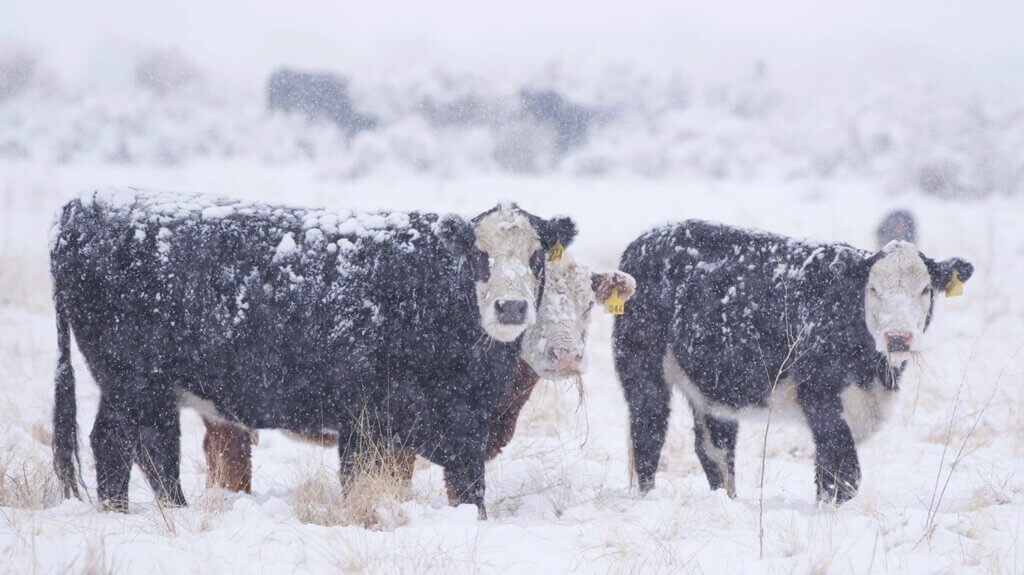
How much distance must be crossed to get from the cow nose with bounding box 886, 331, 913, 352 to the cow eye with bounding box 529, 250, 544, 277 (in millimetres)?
1966

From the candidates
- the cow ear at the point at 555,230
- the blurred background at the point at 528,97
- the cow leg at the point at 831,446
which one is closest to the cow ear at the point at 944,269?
the cow leg at the point at 831,446

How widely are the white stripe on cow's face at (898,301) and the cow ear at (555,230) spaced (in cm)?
183

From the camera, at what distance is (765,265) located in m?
4.61

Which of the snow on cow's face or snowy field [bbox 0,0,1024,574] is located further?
the snow on cow's face

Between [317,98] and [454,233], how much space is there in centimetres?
2614

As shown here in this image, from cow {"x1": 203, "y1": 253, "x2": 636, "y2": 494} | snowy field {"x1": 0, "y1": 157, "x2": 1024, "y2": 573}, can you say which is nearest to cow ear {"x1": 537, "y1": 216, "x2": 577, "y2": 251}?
cow {"x1": 203, "y1": 253, "x2": 636, "y2": 494}

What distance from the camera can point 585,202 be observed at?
20.2m

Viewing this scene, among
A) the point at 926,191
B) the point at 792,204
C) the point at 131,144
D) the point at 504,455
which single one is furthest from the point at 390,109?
the point at 504,455

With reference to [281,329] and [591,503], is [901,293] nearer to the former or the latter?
[591,503]

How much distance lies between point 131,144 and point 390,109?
943 cm

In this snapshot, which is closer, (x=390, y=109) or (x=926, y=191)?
(x=926, y=191)

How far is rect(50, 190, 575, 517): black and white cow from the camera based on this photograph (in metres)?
3.79

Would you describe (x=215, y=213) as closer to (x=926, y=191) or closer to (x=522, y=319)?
(x=522, y=319)

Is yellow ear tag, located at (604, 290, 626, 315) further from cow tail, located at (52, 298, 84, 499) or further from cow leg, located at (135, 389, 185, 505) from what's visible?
cow tail, located at (52, 298, 84, 499)
